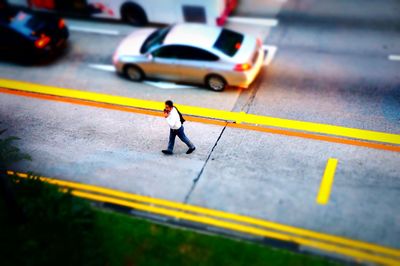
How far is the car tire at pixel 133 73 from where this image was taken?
12.8 m

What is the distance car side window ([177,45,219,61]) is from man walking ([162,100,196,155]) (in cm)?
287

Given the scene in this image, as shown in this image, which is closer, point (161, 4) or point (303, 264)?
point (303, 264)

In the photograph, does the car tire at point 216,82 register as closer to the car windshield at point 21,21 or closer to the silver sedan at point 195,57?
the silver sedan at point 195,57

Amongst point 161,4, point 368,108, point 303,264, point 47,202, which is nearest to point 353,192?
point 303,264

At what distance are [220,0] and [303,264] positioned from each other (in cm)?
981

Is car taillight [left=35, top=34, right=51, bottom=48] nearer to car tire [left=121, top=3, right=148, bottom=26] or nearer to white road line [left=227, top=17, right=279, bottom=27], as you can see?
car tire [left=121, top=3, right=148, bottom=26]

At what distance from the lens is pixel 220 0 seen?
14352 millimetres

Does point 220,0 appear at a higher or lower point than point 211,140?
higher

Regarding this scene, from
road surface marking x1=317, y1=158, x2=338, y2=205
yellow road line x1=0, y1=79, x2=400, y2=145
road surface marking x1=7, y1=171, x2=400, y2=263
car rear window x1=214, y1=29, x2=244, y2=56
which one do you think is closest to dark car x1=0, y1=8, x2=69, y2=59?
yellow road line x1=0, y1=79, x2=400, y2=145

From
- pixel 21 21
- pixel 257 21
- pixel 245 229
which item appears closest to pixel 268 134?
pixel 245 229

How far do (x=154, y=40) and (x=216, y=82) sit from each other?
2.36m

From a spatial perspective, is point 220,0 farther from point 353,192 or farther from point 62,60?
point 353,192

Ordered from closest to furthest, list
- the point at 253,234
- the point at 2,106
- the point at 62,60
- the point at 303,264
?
Result: 1. the point at 303,264
2. the point at 253,234
3. the point at 2,106
4. the point at 62,60

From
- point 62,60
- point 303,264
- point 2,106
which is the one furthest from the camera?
point 62,60
